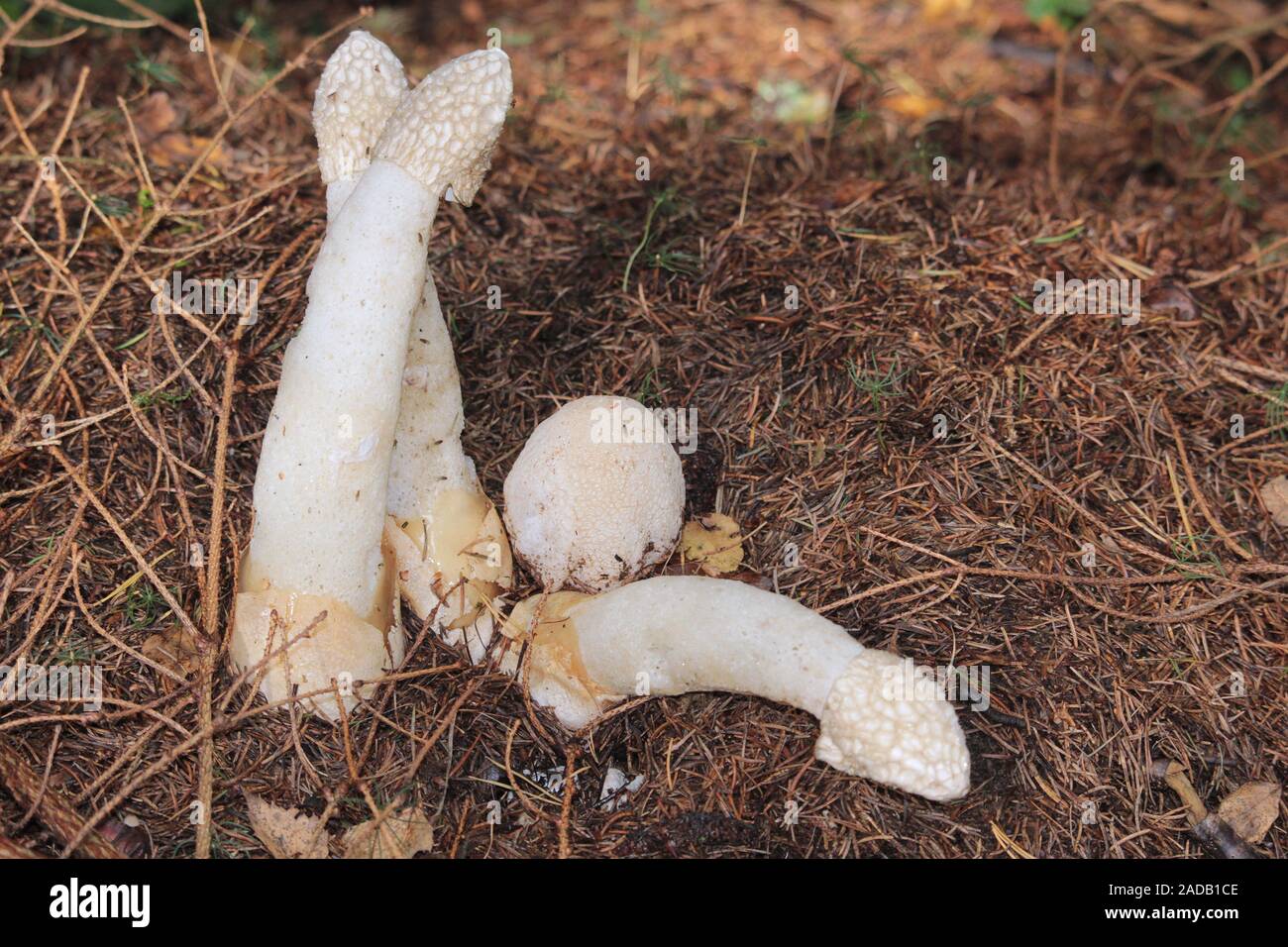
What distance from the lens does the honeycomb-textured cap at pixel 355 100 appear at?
328 cm

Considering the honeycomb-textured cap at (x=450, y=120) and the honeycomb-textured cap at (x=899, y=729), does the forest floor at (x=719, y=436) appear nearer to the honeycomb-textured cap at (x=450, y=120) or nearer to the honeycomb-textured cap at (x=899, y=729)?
the honeycomb-textured cap at (x=899, y=729)

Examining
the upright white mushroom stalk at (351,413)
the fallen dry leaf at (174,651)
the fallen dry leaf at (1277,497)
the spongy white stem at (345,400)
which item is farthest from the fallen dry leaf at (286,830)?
the fallen dry leaf at (1277,497)

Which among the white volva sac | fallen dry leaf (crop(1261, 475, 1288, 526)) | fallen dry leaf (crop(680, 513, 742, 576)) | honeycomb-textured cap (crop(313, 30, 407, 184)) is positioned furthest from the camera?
fallen dry leaf (crop(1261, 475, 1288, 526))

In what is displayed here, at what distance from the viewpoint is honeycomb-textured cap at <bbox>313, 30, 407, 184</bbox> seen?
10.8 feet

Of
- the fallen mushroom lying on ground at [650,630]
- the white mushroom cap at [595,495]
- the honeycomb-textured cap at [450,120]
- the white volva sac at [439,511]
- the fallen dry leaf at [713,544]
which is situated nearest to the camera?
the honeycomb-textured cap at [450,120]

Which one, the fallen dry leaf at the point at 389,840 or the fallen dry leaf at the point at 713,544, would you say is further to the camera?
the fallen dry leaf at the point at 713,544

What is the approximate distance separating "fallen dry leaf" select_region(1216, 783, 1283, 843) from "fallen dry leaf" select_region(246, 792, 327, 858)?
2751 mm

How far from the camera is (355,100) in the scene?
10.8 ft

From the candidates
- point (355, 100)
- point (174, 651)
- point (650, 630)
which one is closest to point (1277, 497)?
point (650, 630)

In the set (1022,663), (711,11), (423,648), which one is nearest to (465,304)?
(423,648)

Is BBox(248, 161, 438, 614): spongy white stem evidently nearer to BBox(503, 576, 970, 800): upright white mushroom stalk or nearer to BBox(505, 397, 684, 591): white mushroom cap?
BBox(505, 397, 684, 591): white mushroom cap

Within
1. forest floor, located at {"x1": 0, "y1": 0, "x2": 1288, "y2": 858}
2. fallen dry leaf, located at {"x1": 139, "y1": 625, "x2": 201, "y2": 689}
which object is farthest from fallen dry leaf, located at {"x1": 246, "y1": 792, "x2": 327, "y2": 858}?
fallen dry leaf, located at {"x1": 139, "y1": 625, "x2": 201, "y2": 689}

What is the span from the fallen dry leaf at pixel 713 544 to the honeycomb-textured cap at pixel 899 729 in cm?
77

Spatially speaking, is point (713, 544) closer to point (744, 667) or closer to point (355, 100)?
point (744, 667)
